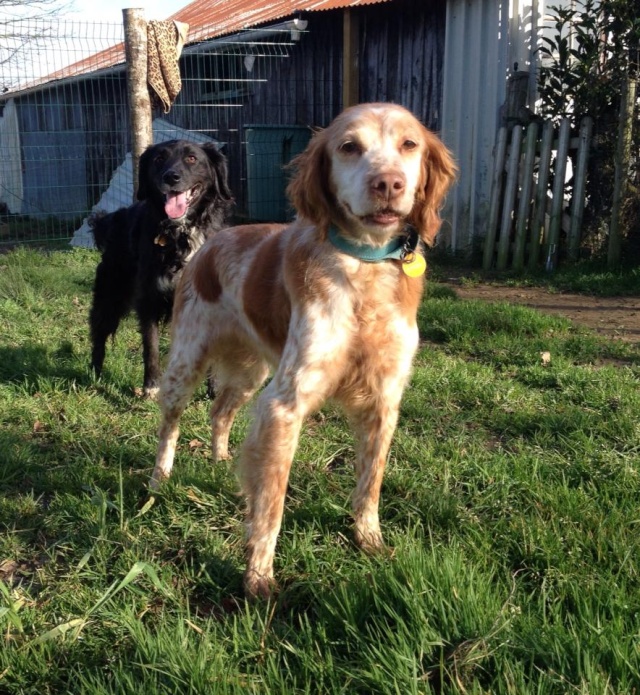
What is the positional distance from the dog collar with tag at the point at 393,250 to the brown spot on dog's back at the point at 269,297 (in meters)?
0.32

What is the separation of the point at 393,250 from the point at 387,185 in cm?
32

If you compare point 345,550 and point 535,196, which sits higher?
point 535,196

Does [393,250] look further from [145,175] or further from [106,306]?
[106,306]

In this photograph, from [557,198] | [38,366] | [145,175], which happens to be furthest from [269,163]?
[38,366]

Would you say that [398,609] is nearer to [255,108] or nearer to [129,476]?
[129,476]

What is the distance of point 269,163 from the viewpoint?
34.3 feet

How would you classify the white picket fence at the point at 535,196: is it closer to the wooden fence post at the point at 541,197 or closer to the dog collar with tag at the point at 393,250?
the wooden fence post at the point at 541,197

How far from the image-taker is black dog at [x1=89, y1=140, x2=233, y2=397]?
4.30 metres

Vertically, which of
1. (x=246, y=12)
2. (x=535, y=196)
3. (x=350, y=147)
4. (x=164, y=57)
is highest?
(x=246, y=12)

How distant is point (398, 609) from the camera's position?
190cm

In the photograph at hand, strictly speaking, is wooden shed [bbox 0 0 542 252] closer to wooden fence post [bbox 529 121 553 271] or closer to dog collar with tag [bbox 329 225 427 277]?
wooden fence post [bbox 529 121 553 271]

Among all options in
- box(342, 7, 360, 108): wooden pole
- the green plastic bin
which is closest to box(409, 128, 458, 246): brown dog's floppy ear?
box(342, 7, 360, 108): wooden pole

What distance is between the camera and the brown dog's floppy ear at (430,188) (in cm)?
248

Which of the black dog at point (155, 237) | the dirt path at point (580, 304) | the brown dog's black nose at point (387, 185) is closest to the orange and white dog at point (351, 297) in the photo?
the brown dog's black nose at point (387, 185)
